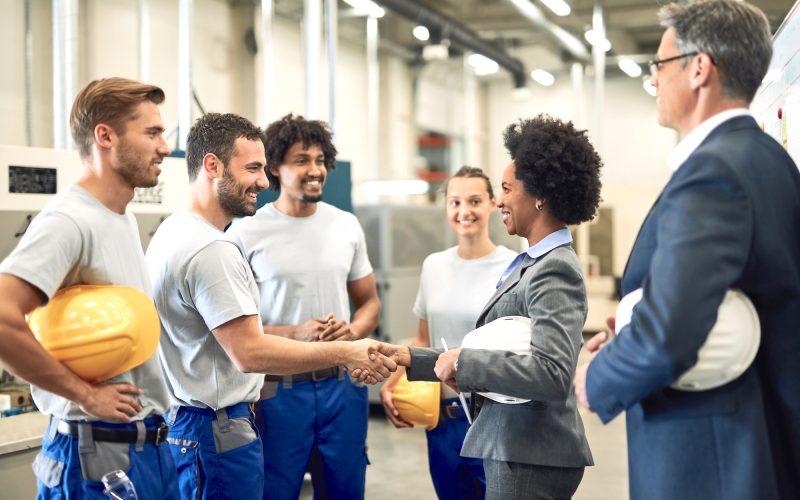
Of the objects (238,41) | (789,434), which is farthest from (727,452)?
(238,41)

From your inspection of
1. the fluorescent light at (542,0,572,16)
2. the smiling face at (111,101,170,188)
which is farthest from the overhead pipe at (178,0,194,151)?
the fluorescent light at (542,0,572,16)

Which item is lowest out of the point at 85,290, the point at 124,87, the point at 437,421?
the point at 437,421

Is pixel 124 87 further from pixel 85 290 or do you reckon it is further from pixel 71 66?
pixel 71 66

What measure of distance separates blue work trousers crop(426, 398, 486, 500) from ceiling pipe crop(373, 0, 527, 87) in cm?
547

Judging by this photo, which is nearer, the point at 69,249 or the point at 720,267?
the point at 720,267

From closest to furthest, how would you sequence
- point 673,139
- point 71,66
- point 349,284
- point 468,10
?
point 349,284, point 71,66, point 468,10, point 673,139

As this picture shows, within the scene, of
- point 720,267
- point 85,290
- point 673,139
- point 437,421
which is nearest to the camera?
point 720,267

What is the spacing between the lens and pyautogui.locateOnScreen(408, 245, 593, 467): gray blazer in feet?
5.40

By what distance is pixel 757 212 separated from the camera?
1.28 metres

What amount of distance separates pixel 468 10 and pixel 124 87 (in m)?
9.17

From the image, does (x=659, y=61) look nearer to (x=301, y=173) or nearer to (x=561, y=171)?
(x=561, y=171)

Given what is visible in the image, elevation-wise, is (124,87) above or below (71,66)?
below

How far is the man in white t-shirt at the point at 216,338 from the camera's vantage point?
201 cm

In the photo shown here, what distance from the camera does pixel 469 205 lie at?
2893 millimetres
